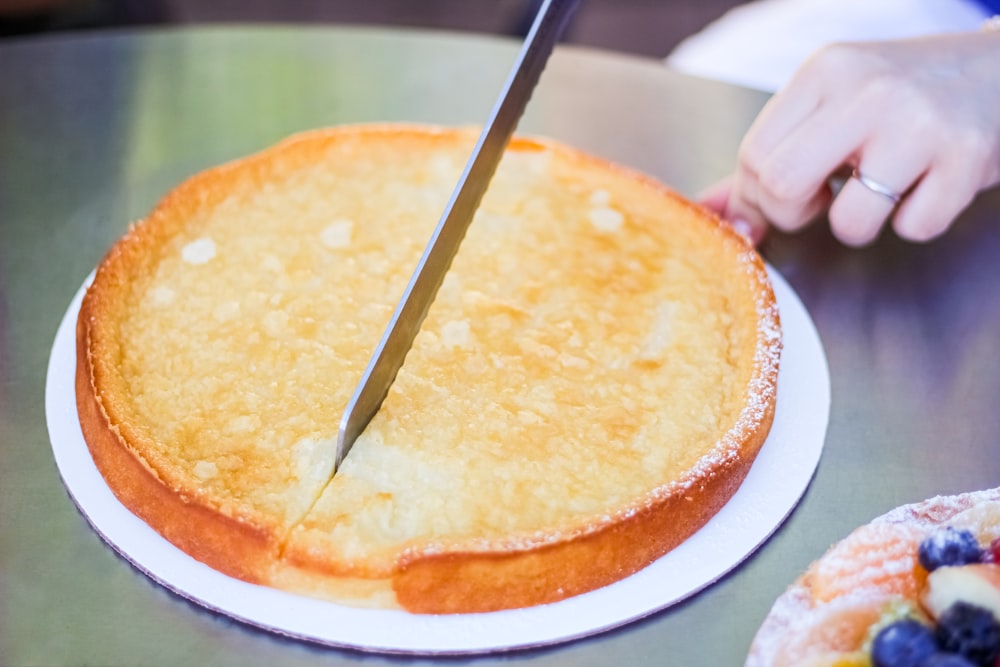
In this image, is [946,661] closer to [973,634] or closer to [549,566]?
[973,634]

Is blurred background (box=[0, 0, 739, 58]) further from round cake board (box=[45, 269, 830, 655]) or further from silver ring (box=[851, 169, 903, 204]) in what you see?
round cake board (box=[45, 269, 830, 655])

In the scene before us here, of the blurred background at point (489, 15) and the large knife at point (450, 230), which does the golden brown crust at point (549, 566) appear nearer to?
the large knife at point (450, 230)

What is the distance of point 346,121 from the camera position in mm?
2029

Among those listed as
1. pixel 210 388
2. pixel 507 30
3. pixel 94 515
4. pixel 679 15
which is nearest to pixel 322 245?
pixel 210 388

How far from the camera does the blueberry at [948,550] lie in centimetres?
103

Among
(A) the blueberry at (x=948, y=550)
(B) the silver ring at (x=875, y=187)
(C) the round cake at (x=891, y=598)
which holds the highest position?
(B) the silver ring at (x=875, y=187)

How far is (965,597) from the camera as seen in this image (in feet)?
3.22

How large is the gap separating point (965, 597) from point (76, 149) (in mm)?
1635

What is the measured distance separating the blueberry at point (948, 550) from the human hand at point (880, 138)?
70cm

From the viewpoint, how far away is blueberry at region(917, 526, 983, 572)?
103 cm

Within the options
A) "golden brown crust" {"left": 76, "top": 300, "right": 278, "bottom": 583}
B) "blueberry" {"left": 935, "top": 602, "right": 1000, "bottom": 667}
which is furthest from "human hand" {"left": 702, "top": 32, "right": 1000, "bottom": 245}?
"golden brown crust" {"left": 76, "top": 300, "right": 278, "bottom": 583}

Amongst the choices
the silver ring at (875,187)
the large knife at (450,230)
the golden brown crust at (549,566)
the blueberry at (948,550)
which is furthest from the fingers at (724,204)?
the blueberry at (948,550)

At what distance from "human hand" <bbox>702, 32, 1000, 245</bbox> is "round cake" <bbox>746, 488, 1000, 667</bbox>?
614 mm

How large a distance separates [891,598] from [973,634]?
0.30ft
